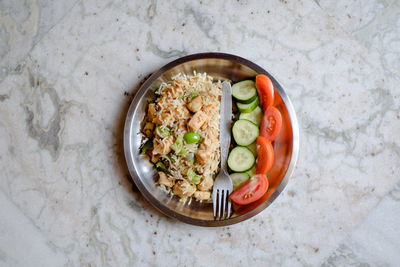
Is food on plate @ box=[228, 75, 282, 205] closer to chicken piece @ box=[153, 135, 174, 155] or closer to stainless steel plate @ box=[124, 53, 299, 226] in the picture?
stainless steel plate @ box=[124, 53, 299, 226]

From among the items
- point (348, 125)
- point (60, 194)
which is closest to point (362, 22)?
point (348, 125)

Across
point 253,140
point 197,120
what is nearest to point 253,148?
point 253,140

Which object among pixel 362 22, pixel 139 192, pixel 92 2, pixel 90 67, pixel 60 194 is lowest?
pixel 60 194

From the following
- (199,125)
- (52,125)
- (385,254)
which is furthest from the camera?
(52,125)

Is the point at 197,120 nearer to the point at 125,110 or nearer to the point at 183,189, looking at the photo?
the point at 183,189

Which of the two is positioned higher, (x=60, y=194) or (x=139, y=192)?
(x=139, y=192)

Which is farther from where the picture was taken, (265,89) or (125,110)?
(125,110)

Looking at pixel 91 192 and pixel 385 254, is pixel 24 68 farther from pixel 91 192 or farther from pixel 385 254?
pixel 385 254

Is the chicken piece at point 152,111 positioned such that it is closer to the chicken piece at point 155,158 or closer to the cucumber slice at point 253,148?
the chicken piece at point 155,158
